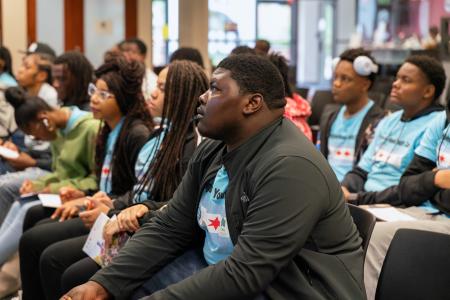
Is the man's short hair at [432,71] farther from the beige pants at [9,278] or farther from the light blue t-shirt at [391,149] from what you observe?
the beige pants at [9,278]

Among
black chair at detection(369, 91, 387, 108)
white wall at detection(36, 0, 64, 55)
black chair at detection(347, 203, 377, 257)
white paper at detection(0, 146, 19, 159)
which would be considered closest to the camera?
black chair at detection(347, 203, 377, 257)

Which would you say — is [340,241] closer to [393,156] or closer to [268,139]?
[268,139]

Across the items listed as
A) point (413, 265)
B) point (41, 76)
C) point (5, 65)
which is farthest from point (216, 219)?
point (5, 65)

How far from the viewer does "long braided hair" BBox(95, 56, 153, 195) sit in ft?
10.6

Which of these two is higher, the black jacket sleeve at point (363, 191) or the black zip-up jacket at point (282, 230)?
the black zip-up jacket at point (282, 230)

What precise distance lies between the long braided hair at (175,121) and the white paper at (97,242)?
24 cm

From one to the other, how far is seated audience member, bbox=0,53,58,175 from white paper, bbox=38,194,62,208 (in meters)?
0.63

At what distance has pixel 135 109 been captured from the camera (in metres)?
3.33

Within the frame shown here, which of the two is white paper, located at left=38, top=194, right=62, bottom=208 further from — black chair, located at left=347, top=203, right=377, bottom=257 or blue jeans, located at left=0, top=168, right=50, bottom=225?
black chair, located at left=347, top=203, right=377, bottom=257

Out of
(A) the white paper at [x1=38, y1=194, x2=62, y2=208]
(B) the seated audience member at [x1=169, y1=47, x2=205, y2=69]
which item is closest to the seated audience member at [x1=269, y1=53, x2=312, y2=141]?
(B) the seated audience member at [x1=169, y1=47, x2=205, y2=69]

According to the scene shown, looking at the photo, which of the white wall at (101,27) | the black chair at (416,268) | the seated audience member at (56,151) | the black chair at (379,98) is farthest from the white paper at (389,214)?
the white wall at (101,27)

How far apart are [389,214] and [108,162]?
132 centimetres

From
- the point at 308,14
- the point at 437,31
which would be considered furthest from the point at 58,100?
the point at 308,14

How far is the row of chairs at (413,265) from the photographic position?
2100 mm
